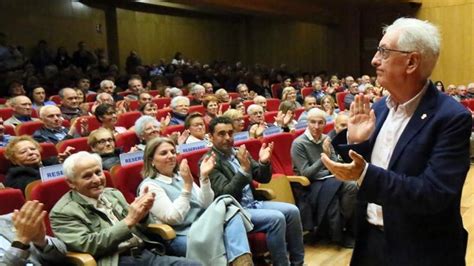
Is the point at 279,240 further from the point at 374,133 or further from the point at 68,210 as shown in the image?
the point at 374,133

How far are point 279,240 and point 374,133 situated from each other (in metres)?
1.31

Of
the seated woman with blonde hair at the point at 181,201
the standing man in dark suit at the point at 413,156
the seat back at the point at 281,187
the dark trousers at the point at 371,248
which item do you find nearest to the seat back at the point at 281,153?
the seat back at the point at 281,187

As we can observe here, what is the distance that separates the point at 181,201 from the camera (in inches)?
87.4

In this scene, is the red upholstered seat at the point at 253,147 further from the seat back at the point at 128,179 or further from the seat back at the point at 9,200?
the seat back at the point at 9,200

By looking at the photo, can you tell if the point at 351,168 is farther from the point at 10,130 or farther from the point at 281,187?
the point at 10,130

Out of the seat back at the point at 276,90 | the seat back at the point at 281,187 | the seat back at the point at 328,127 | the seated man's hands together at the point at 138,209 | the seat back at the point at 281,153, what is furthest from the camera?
the seat back at the point at 276,90

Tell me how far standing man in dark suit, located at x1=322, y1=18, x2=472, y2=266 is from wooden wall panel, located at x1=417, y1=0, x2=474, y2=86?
395 inches

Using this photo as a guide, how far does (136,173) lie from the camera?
8.45ft

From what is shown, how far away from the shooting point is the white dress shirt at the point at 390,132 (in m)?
1.12

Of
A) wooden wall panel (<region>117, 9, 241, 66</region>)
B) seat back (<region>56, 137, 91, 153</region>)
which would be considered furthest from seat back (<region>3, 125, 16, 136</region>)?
wooden wall panel (<region>117, 9, 241, 66</region>)

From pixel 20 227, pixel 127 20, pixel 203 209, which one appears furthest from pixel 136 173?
pixel 127 20

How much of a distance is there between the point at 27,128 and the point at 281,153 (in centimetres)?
216

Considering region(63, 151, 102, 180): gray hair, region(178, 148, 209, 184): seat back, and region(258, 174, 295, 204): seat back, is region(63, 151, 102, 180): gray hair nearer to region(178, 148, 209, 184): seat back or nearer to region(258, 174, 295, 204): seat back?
region(178, 148, 209, 184): seat back

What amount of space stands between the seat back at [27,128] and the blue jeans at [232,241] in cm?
238
